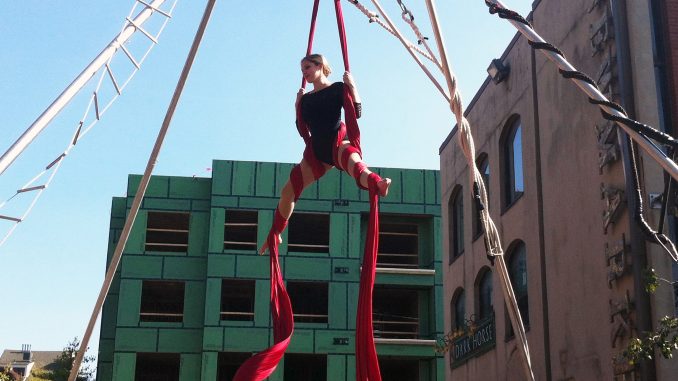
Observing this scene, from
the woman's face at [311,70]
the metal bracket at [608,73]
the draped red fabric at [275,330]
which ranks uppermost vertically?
the metal bracket at [608,73]

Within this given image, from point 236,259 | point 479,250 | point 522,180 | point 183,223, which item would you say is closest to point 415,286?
point 236,259

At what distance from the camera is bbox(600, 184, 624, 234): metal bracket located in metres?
16.9

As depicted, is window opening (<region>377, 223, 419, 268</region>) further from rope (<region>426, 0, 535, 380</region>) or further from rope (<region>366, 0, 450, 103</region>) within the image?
rope (<region>426, 0, 535, 380</region>)

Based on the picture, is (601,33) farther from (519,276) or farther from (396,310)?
(396,310)

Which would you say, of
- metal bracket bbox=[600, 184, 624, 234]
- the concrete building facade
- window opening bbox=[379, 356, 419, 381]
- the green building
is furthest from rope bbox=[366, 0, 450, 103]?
window opening bbox=[379, 356, 419, 381]

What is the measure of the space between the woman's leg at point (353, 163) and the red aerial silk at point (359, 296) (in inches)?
1.8

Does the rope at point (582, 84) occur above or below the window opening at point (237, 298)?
below

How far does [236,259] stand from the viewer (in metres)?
43.8

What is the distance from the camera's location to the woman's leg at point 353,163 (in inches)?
343

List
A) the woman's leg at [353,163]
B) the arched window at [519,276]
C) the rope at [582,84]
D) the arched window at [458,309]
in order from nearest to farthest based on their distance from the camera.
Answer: the rope at [582,84] → the woman's leg at [353,163] → the arched window at [519,276] → the arched window at [458,309]

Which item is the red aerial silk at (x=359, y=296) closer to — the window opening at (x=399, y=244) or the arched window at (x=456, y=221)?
the arched window at (x=456, y=221)

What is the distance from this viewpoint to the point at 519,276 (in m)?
22.4

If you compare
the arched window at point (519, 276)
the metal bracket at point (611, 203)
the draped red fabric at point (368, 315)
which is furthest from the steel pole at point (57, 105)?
the arched window at point (519, 276)

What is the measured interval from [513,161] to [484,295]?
392 cm
